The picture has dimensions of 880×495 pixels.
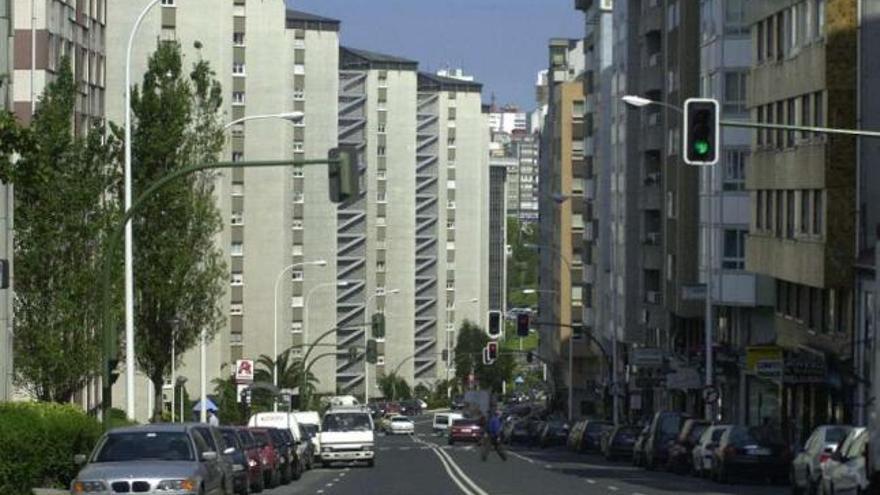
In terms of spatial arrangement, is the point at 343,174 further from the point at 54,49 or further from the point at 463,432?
the point at 463,432

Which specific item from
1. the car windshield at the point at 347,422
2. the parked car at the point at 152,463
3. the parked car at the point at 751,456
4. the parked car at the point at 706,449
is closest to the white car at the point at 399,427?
the car windshield at the point at 347,422

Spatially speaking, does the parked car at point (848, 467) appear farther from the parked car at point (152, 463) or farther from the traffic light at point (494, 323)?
the traffic light at point (494, 323)

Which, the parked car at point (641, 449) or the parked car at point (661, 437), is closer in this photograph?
the parked car at point (661, 437)

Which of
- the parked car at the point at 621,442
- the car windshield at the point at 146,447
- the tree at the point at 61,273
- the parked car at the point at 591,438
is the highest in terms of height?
the tree at the point at 61,273

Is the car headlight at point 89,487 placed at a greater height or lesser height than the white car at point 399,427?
greater

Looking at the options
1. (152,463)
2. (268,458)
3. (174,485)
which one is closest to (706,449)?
(268,458)

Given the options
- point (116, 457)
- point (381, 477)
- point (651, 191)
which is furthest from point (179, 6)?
point (116, 457)

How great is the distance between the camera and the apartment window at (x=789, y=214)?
226ft

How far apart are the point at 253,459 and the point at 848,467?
49.1 ft

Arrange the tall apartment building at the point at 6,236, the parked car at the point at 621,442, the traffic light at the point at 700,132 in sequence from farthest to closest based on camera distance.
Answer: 1. the parked car at the point at 621,442
2. the tall apartment building at the point at 6,236
3. the traffic light at the point at 700,132

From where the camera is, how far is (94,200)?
191ft

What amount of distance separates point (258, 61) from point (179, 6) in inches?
1560

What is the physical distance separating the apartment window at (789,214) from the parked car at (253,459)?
25.9m

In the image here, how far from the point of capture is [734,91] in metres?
82.3
